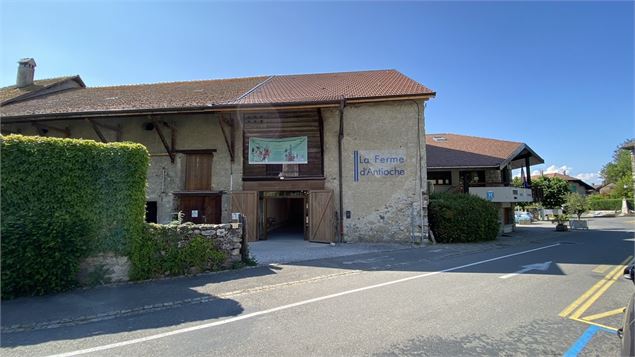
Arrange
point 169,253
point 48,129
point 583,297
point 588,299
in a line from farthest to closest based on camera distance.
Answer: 1. point 48,129
2. point 169,253
3. point 583,297
4. point 588,299

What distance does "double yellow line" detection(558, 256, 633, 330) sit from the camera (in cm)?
499

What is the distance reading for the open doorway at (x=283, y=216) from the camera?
16672 millimetres

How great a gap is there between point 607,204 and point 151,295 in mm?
66874

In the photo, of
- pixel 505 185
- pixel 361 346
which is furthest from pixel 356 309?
pixel 505 185

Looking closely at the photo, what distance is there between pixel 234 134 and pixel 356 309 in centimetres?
1303

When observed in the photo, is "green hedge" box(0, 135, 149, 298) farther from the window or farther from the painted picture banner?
Result: the window

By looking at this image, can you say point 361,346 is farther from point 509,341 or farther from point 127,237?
point 127,237

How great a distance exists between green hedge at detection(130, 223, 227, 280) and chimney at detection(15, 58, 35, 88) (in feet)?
77.9

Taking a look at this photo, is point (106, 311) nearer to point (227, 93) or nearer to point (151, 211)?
point (151, 211)

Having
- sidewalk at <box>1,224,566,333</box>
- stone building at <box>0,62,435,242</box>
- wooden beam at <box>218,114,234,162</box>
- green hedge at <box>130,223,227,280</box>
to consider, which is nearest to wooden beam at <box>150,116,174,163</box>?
stone building at <box>0,62,435,242</box>

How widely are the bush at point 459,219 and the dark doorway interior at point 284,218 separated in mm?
7179

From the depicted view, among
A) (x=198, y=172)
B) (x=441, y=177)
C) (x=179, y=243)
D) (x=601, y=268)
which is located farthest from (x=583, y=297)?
(x=441, y=177)

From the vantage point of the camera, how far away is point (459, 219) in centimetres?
1595

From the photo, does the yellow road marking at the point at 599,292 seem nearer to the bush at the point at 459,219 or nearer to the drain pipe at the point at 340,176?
the bush at the point at 459,219
